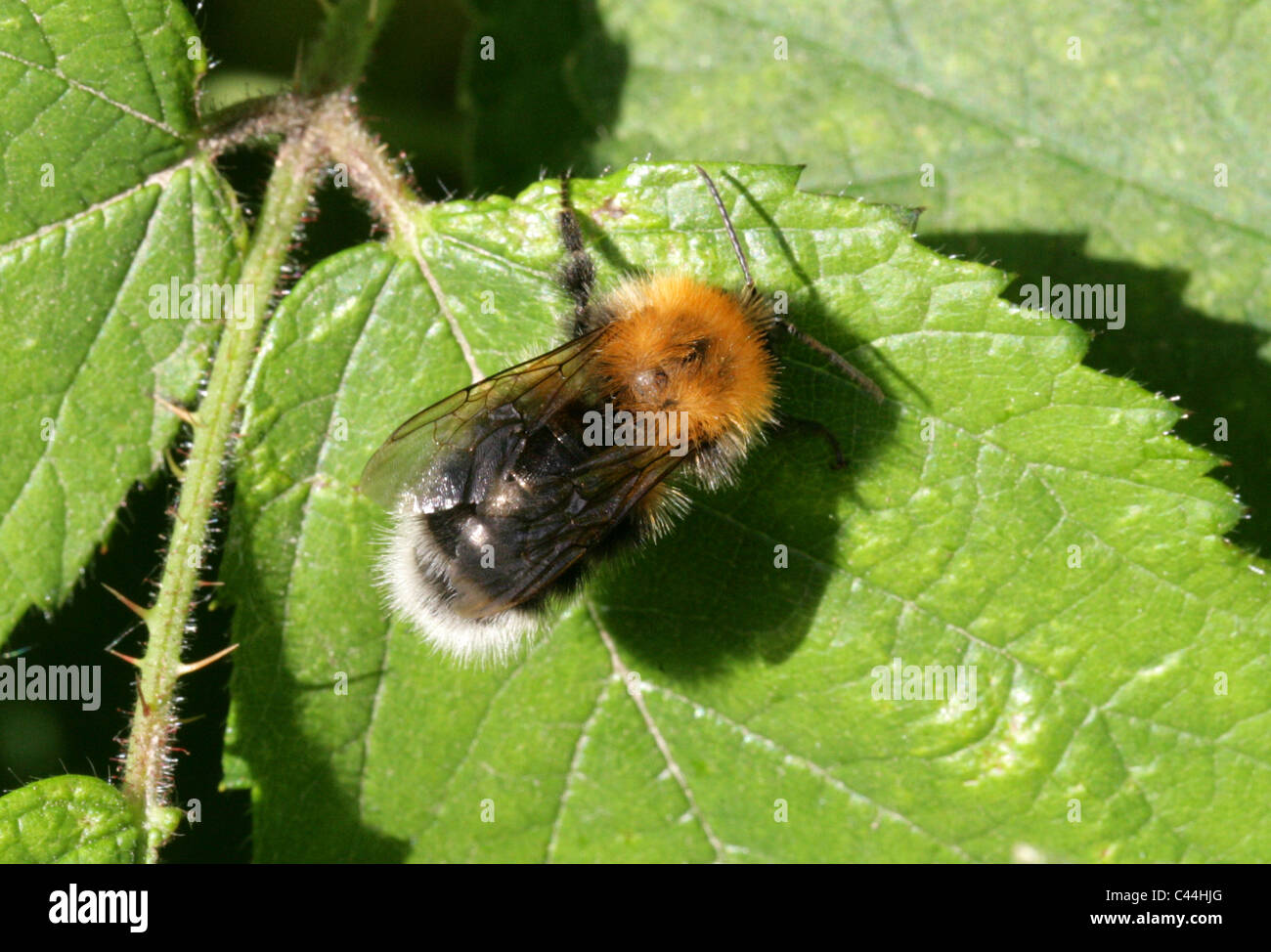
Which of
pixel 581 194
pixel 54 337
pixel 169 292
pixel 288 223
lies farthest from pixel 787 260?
pixel 54 337

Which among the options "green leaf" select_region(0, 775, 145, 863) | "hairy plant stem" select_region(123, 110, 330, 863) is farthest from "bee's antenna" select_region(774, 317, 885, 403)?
"green leaf" select_region(0, 775, 145, 863)

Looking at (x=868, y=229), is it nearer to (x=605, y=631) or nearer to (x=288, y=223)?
(x=605, y=631)

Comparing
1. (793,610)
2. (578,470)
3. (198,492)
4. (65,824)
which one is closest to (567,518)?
(578,470)

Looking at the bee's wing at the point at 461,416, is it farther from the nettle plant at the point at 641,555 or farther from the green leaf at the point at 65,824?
the green leaf at the point at 65,824

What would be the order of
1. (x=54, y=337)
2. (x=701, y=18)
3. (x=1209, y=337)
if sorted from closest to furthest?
(x=54, y=337) < (x=1209, y=337) < (x=701, y=18)

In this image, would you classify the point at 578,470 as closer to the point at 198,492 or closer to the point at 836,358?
the point at 836,358

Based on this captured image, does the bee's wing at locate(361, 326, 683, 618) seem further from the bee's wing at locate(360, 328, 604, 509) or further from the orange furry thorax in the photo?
the orange furry thorax

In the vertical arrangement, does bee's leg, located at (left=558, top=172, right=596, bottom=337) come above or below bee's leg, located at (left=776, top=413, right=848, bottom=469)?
above
